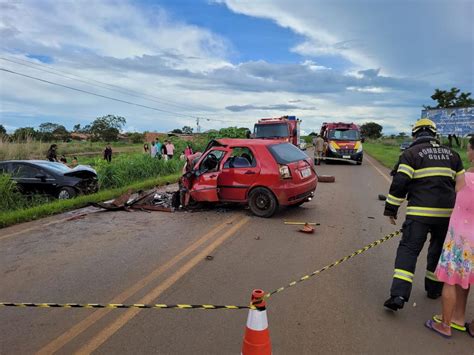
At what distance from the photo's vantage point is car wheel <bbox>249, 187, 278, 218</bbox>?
8.32 meters

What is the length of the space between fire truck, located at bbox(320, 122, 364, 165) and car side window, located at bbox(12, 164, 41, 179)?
16.9 m

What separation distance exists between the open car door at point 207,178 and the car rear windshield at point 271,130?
1254 cm

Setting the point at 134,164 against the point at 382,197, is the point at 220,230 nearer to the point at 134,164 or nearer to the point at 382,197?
the point at 382,197

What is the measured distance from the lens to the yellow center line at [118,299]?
3.40m

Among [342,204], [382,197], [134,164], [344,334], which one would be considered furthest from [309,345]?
[134,164]

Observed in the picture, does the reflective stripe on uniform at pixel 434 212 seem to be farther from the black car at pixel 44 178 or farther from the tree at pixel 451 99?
the tree at pixel 451 99

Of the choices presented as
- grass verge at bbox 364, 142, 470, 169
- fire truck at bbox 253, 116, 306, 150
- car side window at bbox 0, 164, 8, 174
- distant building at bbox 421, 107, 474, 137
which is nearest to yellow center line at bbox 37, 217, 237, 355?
car side window at bbox 0, 164, 8, 174

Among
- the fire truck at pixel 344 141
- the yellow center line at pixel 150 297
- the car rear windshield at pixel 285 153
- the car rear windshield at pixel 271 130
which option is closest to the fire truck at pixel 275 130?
the car rear windshield at pixel 271 130

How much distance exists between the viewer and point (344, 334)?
3.51 m

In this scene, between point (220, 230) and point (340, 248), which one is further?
point (220, 230)

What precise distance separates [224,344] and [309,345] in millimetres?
702

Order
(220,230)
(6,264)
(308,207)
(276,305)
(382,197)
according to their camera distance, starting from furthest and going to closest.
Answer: (382,197)
(308,207)
(220,230)
(6,264)
(276,305)

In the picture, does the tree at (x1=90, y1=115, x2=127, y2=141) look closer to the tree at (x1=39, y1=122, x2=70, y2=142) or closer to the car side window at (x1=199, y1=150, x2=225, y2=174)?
the tree at (x1=39, y1=122, x2=70, y2=142)

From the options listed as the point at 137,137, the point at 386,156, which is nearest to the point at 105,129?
the point at 137,137
